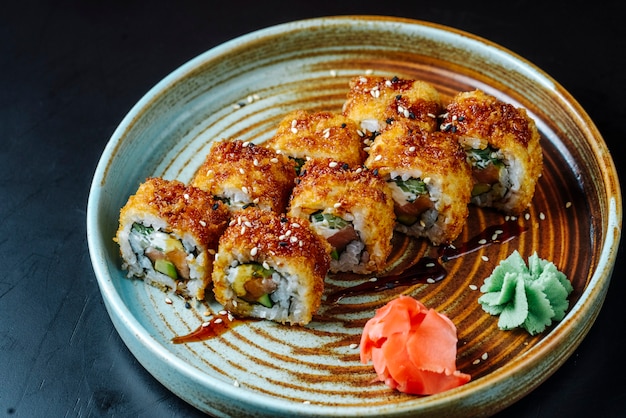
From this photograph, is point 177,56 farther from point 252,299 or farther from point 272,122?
point 252,299

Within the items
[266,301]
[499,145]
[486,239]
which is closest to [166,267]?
[266,301]

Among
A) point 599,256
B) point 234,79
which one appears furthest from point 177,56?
point 599,256

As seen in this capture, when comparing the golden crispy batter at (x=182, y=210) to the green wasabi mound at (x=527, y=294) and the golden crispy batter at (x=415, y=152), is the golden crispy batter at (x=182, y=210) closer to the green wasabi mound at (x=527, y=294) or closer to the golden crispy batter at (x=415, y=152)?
the golden crispy batter at (x=415, y=152)

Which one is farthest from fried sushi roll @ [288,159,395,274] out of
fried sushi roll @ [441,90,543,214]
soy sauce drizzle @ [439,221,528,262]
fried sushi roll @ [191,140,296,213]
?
fried sushi roll @ [441,90,543,214]

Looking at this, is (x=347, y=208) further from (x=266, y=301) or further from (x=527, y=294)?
(x=527, y=294)

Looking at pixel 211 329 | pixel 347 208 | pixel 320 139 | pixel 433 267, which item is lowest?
pixel 211 329
